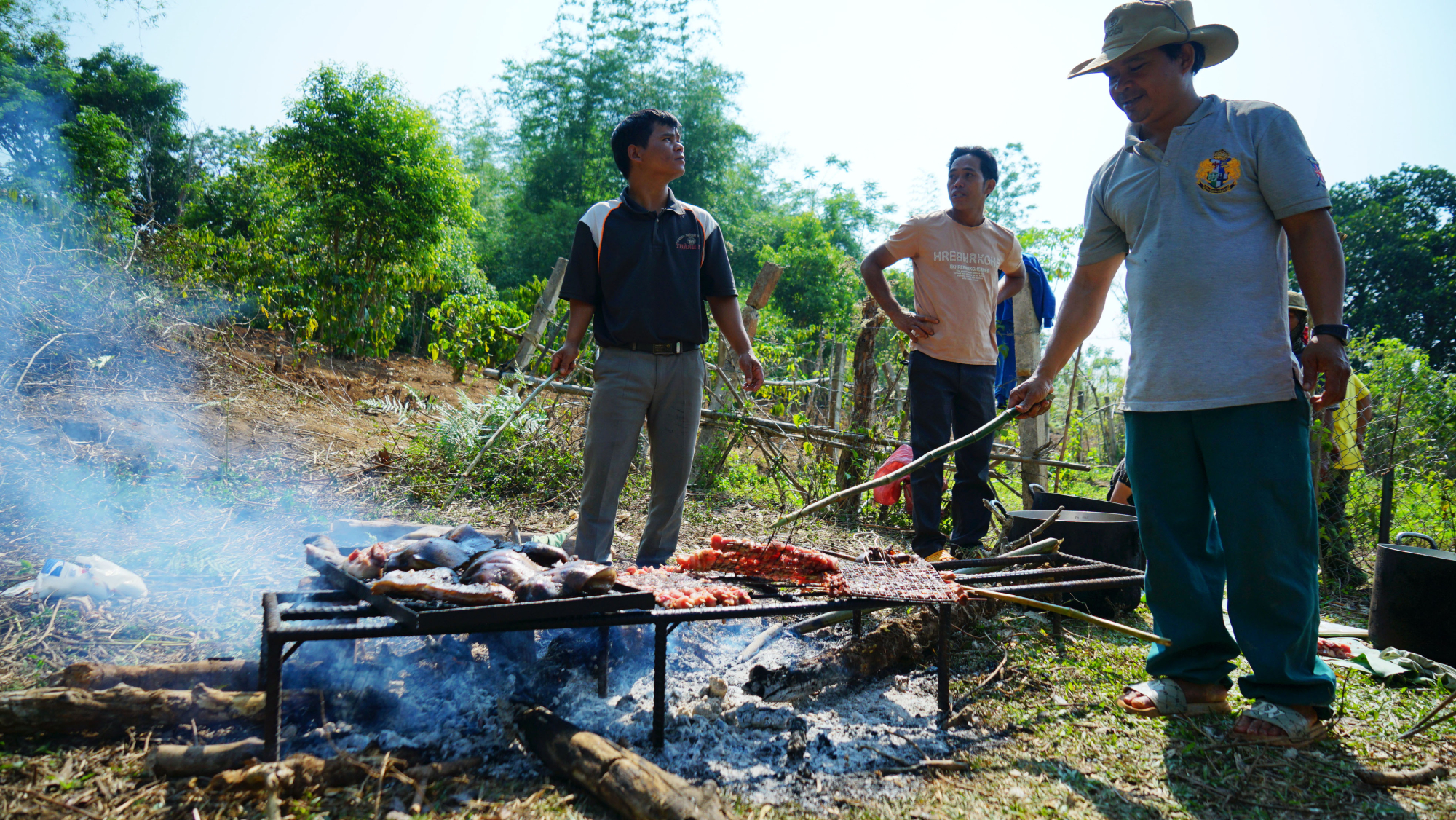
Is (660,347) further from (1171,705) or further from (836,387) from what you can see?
(836,387)

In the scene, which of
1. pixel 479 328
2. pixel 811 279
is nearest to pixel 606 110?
pixel 811 279

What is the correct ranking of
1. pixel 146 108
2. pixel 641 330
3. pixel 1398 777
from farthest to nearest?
pixel 146 108 → pixel 641 330 → pixel 1398 777

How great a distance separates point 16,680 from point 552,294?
5.82 meters

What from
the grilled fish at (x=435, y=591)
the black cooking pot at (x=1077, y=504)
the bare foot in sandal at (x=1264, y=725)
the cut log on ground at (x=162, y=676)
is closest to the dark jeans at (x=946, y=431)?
the black cooking pot at (x=1077, y=504)

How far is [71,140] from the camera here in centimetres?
2023

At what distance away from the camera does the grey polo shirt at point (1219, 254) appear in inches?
90.8

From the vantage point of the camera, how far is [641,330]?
11.8ft

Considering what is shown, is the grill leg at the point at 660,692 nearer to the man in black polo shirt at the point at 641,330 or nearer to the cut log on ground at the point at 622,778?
the cut log on ground at the point at 622,778

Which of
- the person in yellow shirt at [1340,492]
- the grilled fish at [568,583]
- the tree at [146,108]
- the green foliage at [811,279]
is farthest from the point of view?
the green foliage at [811,279]

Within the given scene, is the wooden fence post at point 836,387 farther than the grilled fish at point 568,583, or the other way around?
the wooden fence post at point 836,387

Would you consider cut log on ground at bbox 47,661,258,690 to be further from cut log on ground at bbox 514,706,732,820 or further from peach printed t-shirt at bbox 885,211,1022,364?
peach printed t-shirt at bbox 885,211,1022,364

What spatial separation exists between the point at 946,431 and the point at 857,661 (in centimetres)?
184

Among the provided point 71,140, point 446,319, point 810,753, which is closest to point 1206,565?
point 810,753

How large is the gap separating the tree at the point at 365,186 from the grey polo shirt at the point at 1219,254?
1295 cm
